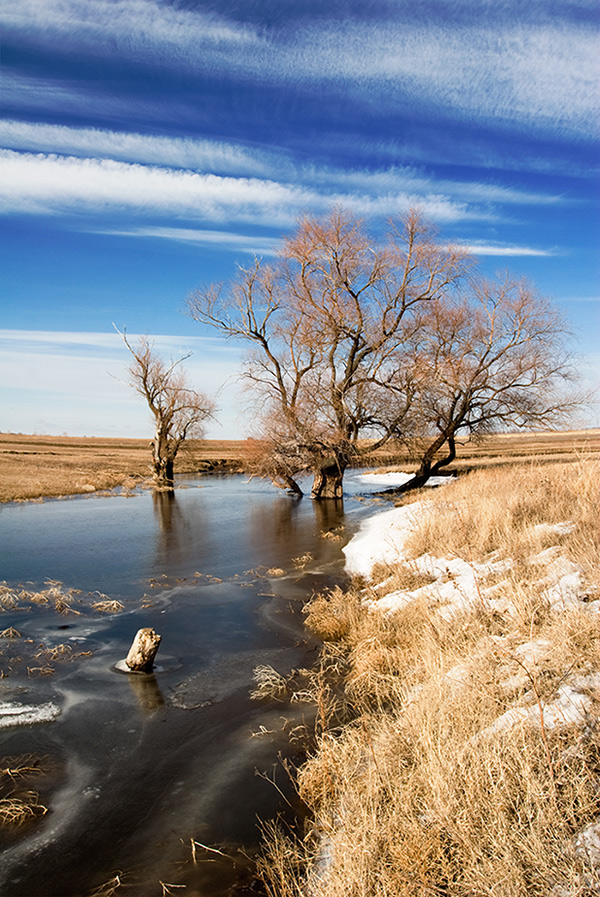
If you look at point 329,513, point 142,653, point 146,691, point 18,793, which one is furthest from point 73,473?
point 18,793

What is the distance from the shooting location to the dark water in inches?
155

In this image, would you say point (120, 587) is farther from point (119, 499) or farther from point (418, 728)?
point (119, 499)

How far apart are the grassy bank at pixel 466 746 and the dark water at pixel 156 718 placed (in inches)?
20.5

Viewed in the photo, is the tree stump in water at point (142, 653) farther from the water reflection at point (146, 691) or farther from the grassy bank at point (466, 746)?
the grassy bank at point (466, 746)

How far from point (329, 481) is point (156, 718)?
21.2m

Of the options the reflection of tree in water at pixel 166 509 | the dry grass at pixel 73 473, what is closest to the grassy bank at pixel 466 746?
the reflection of tree in water at pixel 166 509

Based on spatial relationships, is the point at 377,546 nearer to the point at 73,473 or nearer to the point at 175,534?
the point at 175,534

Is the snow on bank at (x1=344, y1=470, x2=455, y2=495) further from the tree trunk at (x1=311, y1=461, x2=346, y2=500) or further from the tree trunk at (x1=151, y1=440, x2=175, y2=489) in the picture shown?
the tree trunk at (x1=151, y1=440, x2=175, y2=489)

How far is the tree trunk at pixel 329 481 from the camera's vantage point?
26500 mm

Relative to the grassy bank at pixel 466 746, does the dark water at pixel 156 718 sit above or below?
below

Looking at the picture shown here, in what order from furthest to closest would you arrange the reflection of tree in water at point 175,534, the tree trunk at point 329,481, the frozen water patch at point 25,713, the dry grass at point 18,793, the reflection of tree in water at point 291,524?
the tree trunk at point 329,481 → the reflection of tree in water at point 291,524 → the reflection of tree in water at point 175,534 → the frozen water patch at point 25,713 → the dry grass at point 18,793

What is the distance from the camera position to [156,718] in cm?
609

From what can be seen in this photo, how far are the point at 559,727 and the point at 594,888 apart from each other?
45.5 inches

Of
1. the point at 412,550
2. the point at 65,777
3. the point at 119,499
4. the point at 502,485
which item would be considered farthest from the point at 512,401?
the point at 65,777
